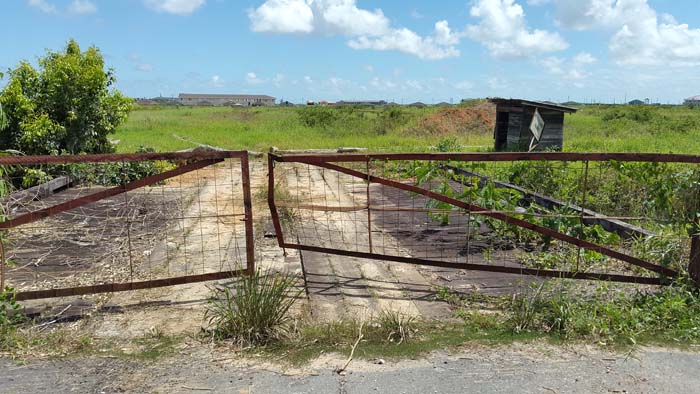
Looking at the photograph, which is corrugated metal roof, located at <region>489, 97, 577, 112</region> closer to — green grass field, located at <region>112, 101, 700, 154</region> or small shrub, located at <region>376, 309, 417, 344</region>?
green grass field, located at <region>112, 101, 700, 154</region>

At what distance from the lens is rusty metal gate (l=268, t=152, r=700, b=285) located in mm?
4578

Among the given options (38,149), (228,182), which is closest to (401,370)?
(228,182)

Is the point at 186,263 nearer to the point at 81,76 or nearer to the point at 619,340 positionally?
the point at 619,340

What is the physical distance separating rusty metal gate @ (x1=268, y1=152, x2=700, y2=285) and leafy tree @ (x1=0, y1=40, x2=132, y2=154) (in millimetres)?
5643

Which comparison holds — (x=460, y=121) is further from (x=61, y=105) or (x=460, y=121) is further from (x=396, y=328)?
(x=396, y=328)

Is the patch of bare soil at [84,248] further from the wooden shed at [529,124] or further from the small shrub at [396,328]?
the wooden shed at [529,124]

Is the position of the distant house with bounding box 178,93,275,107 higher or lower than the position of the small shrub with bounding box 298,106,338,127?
higher

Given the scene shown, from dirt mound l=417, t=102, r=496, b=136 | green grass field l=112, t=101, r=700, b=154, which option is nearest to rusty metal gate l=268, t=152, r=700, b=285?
green grass field l=112, t=101, r=700, b=154

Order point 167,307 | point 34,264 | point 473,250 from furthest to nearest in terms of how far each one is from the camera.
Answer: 1. point 473,250
2. point 34,264
3. point 167,307

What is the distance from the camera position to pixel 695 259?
4.34 meters

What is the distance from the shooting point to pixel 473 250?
6219mm

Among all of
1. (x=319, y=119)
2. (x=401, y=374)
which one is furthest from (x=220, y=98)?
(x=401, y=374)

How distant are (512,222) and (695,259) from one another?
1501mm

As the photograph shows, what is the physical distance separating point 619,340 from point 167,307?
3.63 metres
